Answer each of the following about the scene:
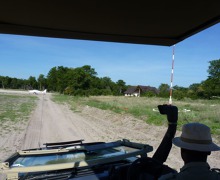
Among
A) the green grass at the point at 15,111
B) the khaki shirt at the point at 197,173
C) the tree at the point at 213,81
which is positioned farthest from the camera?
the tree at the point at 213,81

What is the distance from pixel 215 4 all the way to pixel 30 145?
8.49 meters

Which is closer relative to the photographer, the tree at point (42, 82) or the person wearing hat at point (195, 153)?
the person wearing hat at point (195, 153)

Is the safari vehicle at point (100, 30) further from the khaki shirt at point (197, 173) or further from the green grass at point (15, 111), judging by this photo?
the green grass at point (15, 111)

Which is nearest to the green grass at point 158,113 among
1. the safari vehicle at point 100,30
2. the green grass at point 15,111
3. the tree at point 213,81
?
the green grass at point 15,111

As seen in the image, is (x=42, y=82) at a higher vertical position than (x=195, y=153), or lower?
higher

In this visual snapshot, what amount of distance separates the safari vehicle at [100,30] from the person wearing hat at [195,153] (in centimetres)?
35

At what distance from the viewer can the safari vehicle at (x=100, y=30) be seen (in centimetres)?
239

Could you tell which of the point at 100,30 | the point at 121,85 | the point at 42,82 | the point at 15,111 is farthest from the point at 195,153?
the point at 42,82

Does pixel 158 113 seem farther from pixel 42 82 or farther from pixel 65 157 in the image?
pixel 42 82

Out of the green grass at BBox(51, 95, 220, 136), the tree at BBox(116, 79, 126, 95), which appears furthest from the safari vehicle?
the tree at BBox(116, 79, 126, 95)

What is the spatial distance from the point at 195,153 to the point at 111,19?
1746mm

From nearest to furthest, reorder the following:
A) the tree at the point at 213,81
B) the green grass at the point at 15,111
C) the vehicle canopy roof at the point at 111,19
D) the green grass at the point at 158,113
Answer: the vehicle canopy roof at the point at 111,19 → the green grass at the point at 158,113 → the green grass at the point at 15,111 → the tree at the point at 213,81

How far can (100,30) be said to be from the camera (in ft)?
11.3

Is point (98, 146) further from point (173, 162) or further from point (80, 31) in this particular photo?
point (173, 162)
